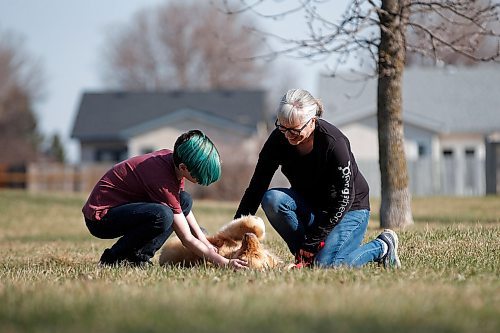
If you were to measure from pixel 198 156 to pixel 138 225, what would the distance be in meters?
0.97

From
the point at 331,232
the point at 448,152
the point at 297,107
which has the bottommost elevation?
Result: the point at 331,232

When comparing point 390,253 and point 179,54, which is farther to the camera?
point 179,54

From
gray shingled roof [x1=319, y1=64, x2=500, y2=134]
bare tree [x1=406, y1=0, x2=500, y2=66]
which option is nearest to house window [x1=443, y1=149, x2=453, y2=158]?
gray shingled roof [x1=319, y1=64, x2=500, y2=134]

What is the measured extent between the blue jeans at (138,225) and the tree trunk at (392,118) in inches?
196

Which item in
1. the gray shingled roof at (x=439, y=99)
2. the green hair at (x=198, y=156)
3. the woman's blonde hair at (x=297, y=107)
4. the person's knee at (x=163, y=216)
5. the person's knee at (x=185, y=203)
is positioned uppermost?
the gray shingled roof at (x=439, y=99)

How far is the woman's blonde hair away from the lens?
639cm

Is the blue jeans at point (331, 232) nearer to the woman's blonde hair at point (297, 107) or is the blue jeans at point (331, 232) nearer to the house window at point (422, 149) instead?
the woman's blonde hair at point (297, 107)

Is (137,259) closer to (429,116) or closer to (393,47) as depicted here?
(393,47)

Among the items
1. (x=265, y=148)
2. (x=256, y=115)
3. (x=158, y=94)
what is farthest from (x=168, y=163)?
(x=158, y=94)

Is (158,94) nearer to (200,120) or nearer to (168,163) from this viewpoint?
(200,120)

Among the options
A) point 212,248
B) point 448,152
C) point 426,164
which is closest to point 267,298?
point 212,248

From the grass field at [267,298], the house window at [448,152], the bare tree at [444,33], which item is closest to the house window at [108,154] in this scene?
the house window at [448,152]

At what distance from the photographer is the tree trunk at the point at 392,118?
37.7ft

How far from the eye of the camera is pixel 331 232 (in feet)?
22.1
